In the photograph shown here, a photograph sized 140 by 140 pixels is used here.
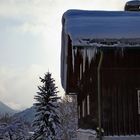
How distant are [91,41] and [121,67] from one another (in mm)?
1993

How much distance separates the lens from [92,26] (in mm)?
13125

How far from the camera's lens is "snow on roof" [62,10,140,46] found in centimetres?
1260

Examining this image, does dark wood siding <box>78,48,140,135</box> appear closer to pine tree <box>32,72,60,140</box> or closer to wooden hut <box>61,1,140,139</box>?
wooden hut <box>61,1,140,139</box>

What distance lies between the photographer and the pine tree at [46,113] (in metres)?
34.7

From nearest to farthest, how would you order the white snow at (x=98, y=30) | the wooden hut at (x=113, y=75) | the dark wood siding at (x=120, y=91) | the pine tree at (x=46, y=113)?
the white snow at (x=98, y=30) < the wooden hut at (x=113, y=75) < the dark wood siding at (x=120, y=91) < the pine tree at (x=46, y=113)

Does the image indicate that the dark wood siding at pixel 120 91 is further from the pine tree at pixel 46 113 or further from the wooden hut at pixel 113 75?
the pine tree at pixel 46 113

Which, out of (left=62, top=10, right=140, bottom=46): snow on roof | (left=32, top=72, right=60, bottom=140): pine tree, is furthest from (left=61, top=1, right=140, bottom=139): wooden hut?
(left=32, top=72, right=60, bottom=140): pine tree

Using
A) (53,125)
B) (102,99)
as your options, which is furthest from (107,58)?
(53,125)

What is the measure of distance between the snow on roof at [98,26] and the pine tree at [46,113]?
20845mm

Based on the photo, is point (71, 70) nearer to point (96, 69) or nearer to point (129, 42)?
point (96, 69)

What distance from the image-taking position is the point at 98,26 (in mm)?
13180

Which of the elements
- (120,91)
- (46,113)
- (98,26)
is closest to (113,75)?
(120,91)

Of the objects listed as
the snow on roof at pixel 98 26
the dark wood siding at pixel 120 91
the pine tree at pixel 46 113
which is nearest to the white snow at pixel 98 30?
the snow on roof at pixel 98 26

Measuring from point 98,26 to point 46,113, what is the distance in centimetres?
2248
